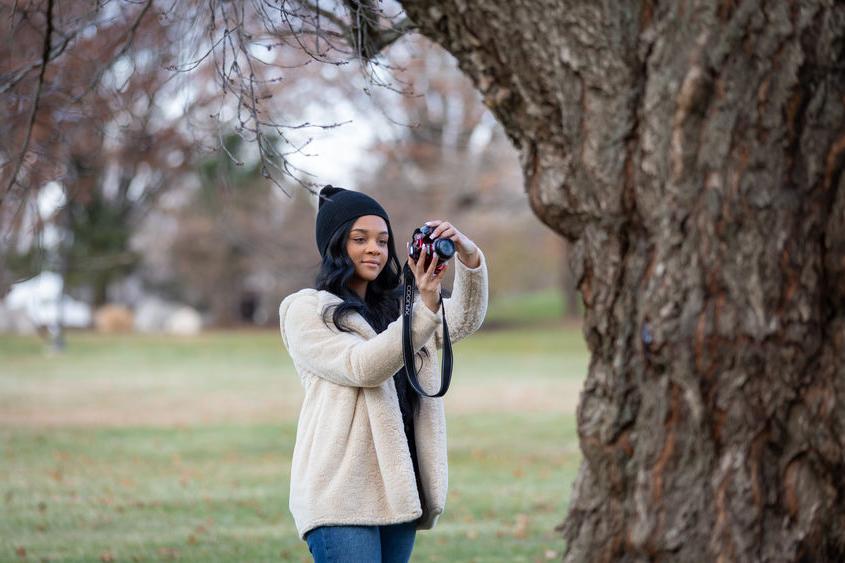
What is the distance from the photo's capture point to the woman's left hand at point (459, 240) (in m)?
3.96

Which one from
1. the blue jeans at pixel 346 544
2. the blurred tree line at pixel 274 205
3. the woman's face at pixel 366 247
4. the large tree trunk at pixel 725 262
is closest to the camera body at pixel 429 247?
the woman's face at pixel 366 247

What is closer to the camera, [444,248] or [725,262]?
[725,262]

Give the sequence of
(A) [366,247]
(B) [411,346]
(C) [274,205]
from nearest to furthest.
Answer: (B) [411,346]
(A) [366,247]
(C) [274,205]

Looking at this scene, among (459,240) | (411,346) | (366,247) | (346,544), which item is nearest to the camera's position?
(411,346)

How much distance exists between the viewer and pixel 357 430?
4062mm

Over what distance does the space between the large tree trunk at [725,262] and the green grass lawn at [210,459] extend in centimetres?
481

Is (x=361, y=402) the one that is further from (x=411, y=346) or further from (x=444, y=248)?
(x=444, y=248)

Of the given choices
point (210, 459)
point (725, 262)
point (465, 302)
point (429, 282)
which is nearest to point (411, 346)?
point (429, 282)

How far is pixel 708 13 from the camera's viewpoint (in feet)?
11.6

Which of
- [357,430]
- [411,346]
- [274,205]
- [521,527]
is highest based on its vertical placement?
[274,205]

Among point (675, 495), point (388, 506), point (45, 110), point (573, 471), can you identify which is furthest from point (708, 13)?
point (573, 471)

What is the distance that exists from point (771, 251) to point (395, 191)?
1334 inches

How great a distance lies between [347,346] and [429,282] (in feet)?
1.16

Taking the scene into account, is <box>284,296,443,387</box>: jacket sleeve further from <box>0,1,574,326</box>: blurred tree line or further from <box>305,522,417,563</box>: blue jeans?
Answer: <box>0,1,574,326</box>: blurred tree line
